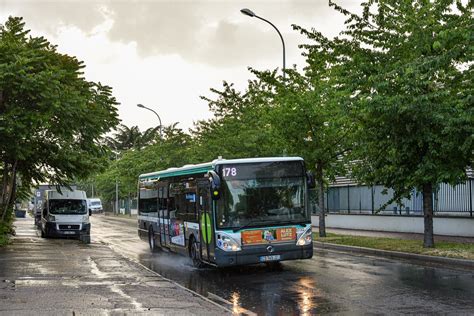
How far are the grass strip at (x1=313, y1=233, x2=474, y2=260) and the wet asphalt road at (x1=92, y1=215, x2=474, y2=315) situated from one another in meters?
1.34

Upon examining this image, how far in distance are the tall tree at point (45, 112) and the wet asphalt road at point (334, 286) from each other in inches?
241

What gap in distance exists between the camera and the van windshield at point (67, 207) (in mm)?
29269

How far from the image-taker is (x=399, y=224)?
2809 centimetres

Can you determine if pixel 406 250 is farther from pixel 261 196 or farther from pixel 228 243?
pixel 228 243

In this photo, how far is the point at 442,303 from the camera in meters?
9.78

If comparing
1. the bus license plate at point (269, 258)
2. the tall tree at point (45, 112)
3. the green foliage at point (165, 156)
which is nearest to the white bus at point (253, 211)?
the bus license plate at point (269, 258)

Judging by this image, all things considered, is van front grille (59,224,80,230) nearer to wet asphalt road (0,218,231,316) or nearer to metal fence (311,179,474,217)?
wet asphalt road (0,218,231,316)

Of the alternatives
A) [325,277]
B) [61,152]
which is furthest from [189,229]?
[61,152]

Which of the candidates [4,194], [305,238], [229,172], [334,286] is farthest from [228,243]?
[4,194]

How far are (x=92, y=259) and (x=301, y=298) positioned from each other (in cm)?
858

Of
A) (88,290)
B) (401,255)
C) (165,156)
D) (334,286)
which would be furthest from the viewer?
(165,156)

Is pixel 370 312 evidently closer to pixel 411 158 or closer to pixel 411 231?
pixel 411 158

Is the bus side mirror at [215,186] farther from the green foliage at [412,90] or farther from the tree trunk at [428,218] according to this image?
the tree trunk at [428,218]

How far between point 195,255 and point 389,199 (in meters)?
16.5
